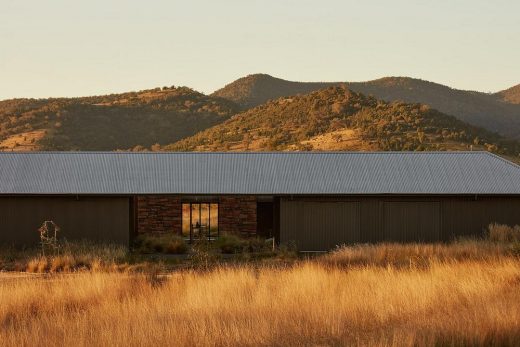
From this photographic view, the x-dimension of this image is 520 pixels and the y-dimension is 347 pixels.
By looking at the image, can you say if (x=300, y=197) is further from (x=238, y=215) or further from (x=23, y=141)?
(x=23, y=141)

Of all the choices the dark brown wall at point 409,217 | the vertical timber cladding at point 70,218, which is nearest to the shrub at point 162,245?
the vertical timber cladding at point 70,218

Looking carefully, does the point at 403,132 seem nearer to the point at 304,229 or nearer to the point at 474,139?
the point at 474,139

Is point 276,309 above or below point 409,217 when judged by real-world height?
above

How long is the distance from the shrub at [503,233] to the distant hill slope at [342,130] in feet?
95.8

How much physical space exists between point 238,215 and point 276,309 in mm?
22621

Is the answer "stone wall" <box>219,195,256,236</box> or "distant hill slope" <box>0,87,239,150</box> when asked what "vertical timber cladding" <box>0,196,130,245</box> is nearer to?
"stone wall" <box>219,195,256,236</box>

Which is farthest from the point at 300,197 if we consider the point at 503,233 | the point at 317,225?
the point at 503,233

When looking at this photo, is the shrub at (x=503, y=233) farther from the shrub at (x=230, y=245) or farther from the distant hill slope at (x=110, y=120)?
the distant hill slope at (x=110, y=120)

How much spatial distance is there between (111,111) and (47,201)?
68.0m

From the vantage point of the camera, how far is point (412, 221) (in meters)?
30.8

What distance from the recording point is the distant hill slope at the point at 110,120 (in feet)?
282

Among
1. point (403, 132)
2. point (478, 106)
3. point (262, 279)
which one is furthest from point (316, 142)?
point (478, 106)

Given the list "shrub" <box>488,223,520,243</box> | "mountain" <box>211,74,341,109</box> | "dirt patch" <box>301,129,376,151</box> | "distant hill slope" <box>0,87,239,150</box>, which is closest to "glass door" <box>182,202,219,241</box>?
"shrub" <box>488,223,520,243</box>

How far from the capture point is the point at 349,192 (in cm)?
3027
